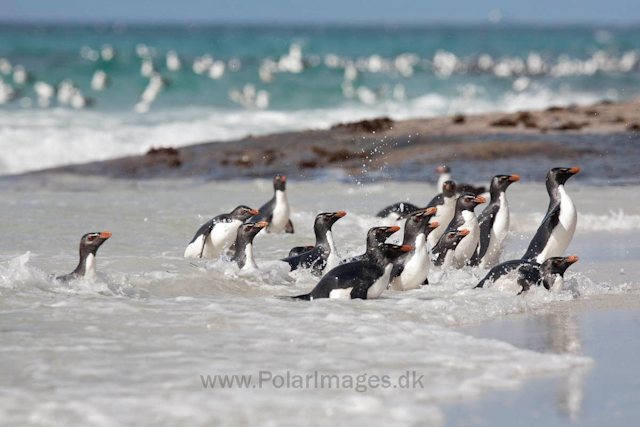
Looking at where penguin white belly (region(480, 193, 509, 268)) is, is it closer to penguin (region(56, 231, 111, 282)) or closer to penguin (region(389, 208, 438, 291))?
penguin (region(389, 208, 438, 291))

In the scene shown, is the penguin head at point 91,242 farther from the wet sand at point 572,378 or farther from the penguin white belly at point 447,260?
the wet sand at point 572,378

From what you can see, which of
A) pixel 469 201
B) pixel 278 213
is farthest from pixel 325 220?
pixel 278 213

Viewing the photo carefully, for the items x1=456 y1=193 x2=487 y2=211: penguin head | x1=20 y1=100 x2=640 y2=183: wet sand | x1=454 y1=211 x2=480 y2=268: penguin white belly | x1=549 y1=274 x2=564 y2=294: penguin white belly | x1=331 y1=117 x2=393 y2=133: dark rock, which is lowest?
x1=549 y1=274 x2=564 y2=294: penguin white belly

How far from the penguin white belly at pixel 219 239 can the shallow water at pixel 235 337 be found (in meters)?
0.47

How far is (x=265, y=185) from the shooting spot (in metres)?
15.8

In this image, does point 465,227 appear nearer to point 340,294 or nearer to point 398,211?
point 340,294

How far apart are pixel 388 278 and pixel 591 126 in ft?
47.1

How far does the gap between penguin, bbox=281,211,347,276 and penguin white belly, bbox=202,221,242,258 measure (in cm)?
137

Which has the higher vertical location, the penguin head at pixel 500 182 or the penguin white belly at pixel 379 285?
the penguin head at pixel 500 182

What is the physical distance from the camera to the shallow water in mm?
4273

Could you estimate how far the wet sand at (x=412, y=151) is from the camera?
54.6ft

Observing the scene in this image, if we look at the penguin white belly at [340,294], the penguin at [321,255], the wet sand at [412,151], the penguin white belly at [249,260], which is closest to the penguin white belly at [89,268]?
the penguin white belly at [249,260]

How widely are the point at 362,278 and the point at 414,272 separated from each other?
710 mm

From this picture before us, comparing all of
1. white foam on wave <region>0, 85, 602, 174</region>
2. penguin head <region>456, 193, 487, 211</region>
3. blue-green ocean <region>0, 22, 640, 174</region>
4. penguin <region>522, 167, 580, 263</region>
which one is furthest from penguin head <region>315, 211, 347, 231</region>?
blue-green ocean <region>0, 22, 640, 174</region>
